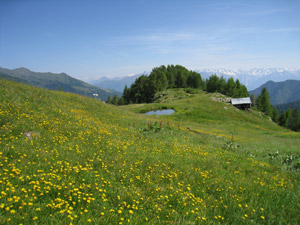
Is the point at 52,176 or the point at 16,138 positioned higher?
the point at 16,138

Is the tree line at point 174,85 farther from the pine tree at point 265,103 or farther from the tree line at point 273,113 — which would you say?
the pine tree at point 265,103

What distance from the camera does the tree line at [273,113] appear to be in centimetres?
Result: 10075

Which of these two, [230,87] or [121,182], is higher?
[230,87]

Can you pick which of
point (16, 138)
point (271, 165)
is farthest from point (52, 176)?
point (271, 165)

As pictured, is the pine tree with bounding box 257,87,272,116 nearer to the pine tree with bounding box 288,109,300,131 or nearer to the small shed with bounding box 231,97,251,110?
the pine tree with bounding box 288,109,300,131

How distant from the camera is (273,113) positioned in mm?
108688

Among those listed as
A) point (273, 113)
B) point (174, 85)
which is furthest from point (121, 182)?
point (273, 113)

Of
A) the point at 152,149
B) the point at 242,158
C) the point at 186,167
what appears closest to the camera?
the point at 186,167

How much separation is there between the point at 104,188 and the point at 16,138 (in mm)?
4397

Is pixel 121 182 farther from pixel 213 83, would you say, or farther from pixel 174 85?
pixel 174 85

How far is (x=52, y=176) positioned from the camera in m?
4.79

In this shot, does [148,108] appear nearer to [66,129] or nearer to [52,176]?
[66,129]

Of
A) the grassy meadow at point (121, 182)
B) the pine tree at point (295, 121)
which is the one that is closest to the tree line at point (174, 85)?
the pine tree at point (295, 121)

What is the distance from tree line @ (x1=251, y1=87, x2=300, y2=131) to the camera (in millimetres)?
100750
